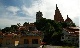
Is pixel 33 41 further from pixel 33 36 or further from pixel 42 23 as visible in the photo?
pixel 42 23

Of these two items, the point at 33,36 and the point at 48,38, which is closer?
the point at 33,36

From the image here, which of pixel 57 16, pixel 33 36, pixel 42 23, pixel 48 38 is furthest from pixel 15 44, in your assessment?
pixel 57 16

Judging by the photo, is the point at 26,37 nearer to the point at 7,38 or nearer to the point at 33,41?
the point at 33,41

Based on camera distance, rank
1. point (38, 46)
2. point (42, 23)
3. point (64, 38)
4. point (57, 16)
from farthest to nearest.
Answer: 1. point (57, 16)
2. point (42, 23)
3. point (64, 38)
4. point (38, 46)

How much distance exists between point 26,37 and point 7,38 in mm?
3180

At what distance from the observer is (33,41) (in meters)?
A: 29.9

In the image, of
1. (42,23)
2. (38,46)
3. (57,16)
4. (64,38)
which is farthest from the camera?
(57,16)

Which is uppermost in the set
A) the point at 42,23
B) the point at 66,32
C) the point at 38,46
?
the point at 42,23

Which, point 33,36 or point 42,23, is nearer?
point 33,36

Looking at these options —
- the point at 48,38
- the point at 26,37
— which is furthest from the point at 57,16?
the point at 26,37

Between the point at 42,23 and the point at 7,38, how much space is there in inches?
1139

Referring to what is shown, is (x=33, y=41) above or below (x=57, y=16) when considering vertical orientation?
below

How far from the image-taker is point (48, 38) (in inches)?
1645

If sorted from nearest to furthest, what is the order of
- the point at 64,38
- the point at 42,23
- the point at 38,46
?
the point at 38,46
the point at 64,38
the point at 42,23
